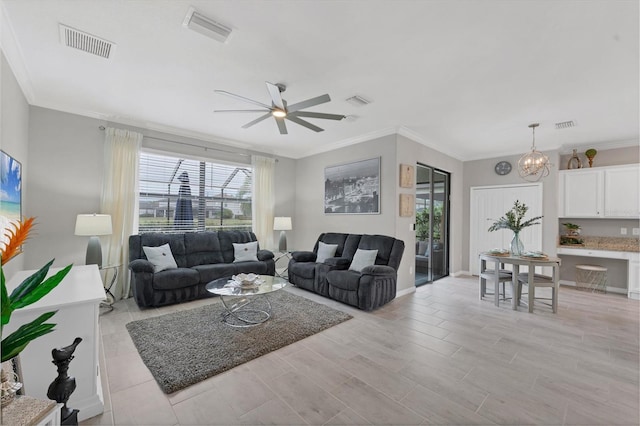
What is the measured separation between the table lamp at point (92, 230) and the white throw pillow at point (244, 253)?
72.3 inches

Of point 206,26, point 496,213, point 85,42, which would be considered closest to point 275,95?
point 206,26

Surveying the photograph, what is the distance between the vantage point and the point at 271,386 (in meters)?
2.10

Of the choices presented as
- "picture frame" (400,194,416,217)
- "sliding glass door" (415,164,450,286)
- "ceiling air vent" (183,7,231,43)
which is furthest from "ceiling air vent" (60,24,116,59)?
"sliding glass door" (415,164,450,286)

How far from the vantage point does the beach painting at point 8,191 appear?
229 cm

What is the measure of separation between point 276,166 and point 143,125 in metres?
2.56

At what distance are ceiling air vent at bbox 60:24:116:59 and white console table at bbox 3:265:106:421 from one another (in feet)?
6.70

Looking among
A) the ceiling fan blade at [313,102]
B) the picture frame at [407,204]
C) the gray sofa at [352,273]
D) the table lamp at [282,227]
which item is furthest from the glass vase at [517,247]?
the table lamp at [282,227]

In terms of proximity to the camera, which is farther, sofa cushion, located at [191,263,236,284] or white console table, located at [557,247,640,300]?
white console table, located at [557,247,640,300]

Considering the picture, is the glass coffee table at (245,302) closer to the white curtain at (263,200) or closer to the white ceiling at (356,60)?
the white curtain at (263,200)

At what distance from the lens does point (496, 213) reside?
584 cm

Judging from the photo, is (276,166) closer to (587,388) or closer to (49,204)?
(49,204)

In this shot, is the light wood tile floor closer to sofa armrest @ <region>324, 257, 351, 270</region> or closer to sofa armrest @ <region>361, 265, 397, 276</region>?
sofa armrest @ <region>361, 265, 397, 276</region>

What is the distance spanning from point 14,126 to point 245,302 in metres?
3.17

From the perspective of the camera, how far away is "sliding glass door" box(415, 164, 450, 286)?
17.8ft
